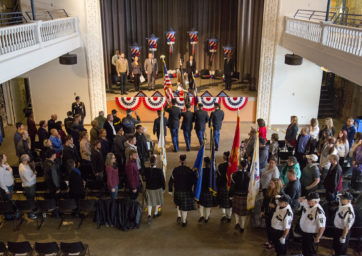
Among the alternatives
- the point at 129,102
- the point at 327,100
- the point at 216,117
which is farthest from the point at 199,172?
the point at 327,100

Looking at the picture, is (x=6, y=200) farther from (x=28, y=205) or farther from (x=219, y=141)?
(x=219, y=141)

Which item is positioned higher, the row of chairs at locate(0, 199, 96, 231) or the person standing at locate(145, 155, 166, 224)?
the person standing at locate(145, 155, 166, 224)

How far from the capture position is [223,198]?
7047 mm

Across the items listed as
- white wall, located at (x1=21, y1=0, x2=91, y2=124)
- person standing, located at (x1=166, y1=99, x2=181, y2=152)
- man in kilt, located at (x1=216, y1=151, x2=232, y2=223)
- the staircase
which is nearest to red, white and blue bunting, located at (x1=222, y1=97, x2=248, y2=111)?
person standing, located at (x1=166, y1=99, x2=181, y2=152)

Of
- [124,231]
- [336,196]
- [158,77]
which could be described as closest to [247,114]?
[158,77]

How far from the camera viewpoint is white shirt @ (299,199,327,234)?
570 centimetres

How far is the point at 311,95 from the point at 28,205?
10093mm

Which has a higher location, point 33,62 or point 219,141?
point 33,62

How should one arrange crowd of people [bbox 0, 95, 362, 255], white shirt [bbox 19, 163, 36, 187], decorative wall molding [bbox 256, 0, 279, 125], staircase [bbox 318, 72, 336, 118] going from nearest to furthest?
crowd of people [bbox 0, 95, 362, 255], white shirt [bbox 19, 163, 36, 187], decorative wall molding [bbox 256, 0, 279, 125], staircase [bbox 318, 72, 336, 118]

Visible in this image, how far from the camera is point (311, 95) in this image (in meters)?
13.2

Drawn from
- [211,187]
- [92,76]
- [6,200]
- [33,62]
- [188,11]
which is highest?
[188,11]

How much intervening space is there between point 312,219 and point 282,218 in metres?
0.46

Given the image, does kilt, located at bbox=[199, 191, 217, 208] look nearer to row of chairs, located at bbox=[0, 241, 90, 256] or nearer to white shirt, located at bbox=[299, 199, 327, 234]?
white shirt, located at bbox=[299, 199, 327, 234]

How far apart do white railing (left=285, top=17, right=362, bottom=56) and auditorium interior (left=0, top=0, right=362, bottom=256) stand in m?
0.03
